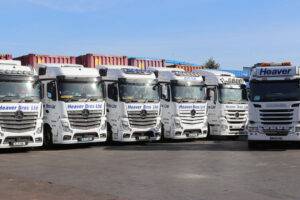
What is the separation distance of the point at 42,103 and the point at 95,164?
16.6 ft

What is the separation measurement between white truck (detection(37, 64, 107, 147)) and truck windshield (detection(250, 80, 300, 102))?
212 inches

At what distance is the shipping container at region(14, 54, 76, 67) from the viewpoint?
22.8 metres

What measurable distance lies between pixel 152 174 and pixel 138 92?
8.36 m

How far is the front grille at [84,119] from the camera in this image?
18.5 metres

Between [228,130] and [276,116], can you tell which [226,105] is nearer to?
[228,130]

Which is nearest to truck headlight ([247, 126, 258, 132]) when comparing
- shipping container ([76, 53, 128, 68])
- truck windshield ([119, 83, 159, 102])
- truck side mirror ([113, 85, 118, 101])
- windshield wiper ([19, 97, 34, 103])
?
truck windshield ([119, 83, 159, 102])

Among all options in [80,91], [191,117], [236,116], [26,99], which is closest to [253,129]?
[191,117]

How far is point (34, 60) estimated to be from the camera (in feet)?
74.8

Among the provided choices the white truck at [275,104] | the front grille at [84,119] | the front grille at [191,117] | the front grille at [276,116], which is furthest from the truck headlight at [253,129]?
the front grille at [84,119]

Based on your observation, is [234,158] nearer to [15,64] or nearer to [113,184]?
[113,184]

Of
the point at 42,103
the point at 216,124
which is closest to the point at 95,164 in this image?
the point at 42,103

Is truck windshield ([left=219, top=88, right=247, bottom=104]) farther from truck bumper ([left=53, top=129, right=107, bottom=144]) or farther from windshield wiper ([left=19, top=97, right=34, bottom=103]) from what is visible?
windshield wiper ([left=19, top=97, right=34, bottom=103])

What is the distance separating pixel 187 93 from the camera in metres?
21.9

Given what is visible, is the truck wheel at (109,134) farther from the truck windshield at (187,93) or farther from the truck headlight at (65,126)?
the truck windshield at (187,93)
